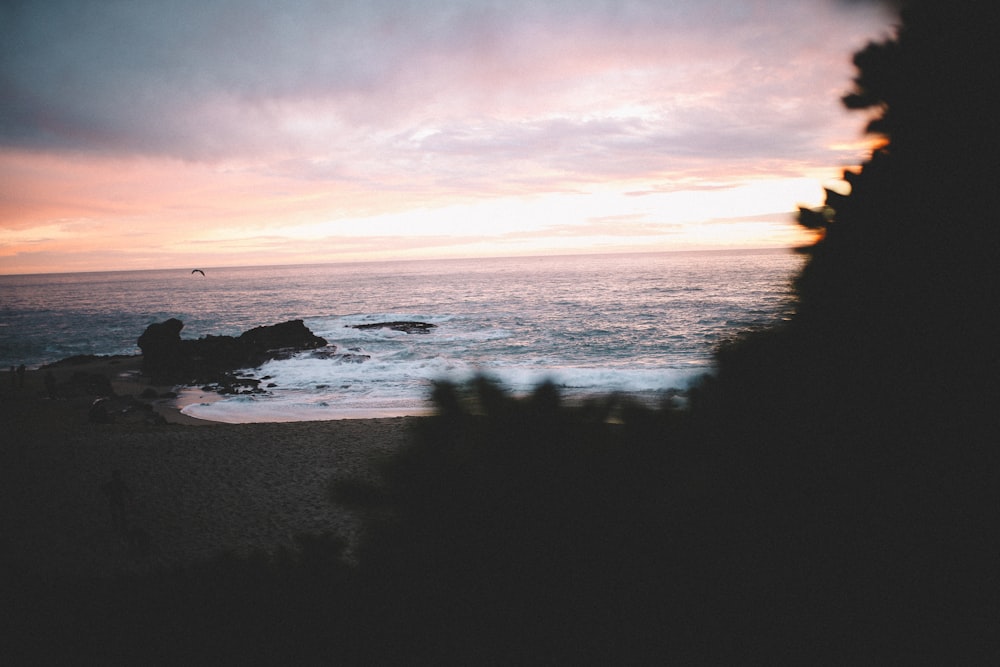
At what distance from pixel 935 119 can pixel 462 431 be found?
1260 millimetres

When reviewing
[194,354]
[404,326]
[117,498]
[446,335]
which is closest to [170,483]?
[117,498]

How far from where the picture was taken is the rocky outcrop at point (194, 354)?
28.3 metres

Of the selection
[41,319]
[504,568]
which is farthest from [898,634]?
[41,319]

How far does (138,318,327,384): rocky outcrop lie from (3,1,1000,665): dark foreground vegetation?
29909 mm

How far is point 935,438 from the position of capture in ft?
3.18

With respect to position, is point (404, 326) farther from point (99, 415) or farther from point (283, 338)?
point (99, 415)

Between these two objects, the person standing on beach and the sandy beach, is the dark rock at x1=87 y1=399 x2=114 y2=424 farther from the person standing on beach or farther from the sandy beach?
the person standing on beach

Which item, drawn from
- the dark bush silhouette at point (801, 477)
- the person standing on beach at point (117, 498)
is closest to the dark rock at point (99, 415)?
the person standing on beach at point (117, 498)

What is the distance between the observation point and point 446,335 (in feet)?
129

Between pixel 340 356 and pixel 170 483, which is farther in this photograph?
pixel 340 356

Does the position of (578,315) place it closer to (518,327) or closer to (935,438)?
(518,327)

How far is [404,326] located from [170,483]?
30.6 metres

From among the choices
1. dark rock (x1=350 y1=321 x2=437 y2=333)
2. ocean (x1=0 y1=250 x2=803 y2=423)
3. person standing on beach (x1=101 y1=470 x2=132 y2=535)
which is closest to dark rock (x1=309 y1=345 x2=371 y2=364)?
ocean (x1=0 y1=250 x2=803 y2=423)

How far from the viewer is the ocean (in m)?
19.3
